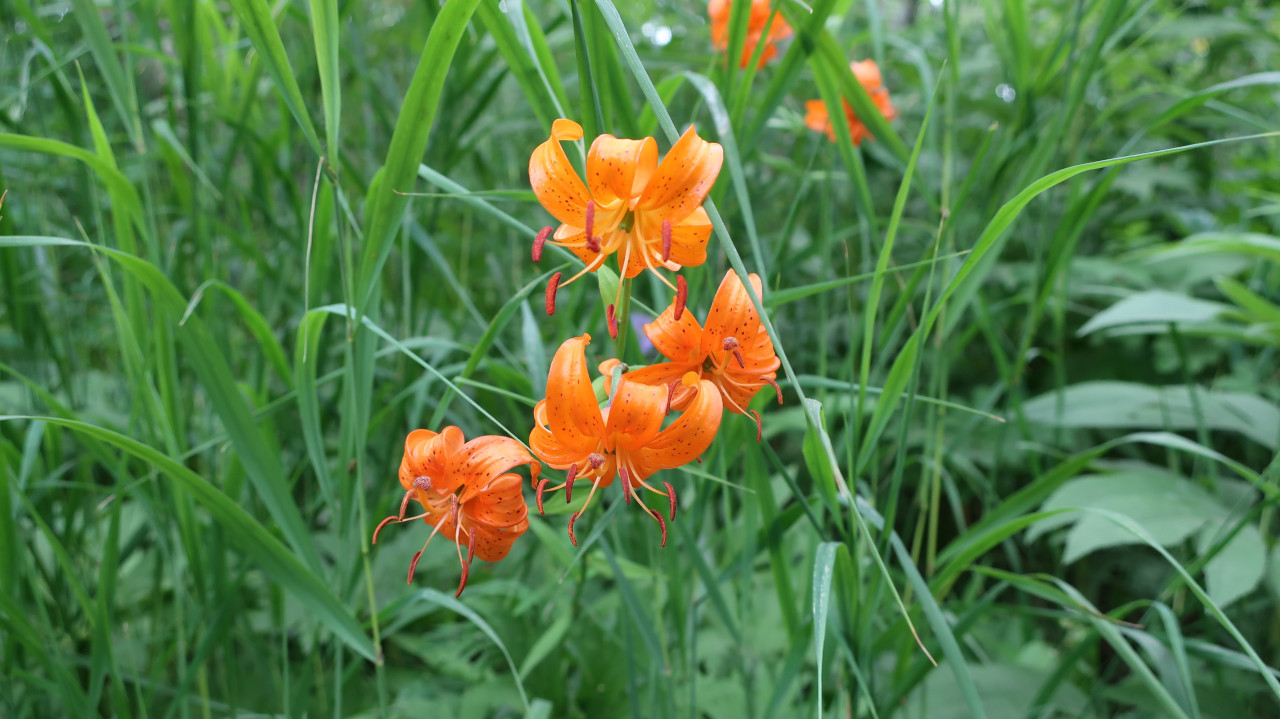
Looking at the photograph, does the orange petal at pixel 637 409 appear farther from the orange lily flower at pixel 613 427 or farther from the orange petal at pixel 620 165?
the orange petal at pixel 620 165

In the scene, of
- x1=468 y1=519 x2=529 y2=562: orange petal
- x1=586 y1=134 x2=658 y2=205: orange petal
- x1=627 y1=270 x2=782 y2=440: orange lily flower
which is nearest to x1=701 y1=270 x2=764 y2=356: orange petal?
x1=627 y1=270 x2=782 y2=440: orange lily flower

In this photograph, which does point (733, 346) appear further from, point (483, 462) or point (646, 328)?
point (483, 462)

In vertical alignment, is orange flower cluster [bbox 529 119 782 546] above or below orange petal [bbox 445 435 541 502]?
above

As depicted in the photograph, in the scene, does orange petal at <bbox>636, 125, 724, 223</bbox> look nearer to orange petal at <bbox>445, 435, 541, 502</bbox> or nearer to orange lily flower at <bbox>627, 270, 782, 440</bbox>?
orange lily flower at <bbox>627, 270, 782, 440</bbox>

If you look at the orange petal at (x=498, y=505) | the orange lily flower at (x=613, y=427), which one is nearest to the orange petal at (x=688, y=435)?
the orange lily flower at (x=613, y=427)

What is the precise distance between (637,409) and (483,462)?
16 cm

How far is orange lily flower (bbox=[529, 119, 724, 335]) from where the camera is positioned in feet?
1.73

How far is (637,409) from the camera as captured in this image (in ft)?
1.81

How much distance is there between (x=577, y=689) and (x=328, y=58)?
956mm

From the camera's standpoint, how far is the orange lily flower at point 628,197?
1.73ft

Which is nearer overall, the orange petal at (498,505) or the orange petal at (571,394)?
the orange petal at (571,394)

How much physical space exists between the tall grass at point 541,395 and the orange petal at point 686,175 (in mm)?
35

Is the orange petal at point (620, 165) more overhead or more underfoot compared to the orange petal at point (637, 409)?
Answer: more overhead

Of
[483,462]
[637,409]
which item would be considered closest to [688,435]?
[637,409]
